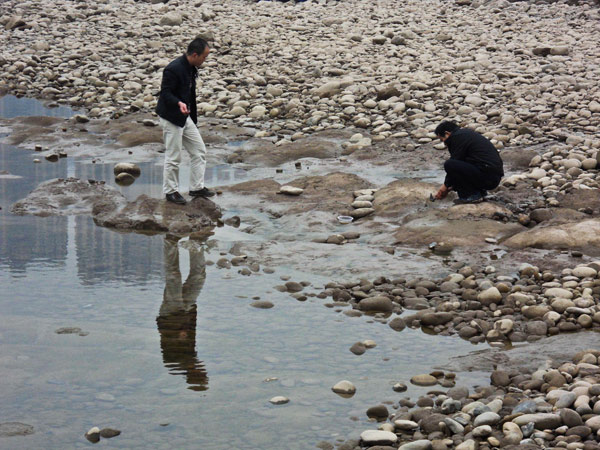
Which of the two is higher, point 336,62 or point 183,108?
point 336,62

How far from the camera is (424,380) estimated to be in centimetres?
600

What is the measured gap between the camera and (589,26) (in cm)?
2197

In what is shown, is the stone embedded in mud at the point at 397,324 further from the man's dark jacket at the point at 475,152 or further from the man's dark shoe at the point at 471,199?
the man's dark jacket at the point at 475,152

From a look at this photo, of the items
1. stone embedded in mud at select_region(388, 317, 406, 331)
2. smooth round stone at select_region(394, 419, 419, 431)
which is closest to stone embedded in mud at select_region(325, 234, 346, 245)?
stone embedded in mud at select_region(388, 317, 406, 331)

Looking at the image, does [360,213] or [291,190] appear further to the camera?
[291,190]

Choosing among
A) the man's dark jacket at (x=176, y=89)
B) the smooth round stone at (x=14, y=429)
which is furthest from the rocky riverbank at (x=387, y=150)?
the smooth round stone at (x=14, y=429)

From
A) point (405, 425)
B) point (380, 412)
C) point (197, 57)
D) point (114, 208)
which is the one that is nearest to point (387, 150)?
point (197, 57)

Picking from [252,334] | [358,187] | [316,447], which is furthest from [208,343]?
[358,187]

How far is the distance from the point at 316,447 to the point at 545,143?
9663 mm

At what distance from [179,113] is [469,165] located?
367 centimetres

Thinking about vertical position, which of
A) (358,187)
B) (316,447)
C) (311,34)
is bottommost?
(316,447)

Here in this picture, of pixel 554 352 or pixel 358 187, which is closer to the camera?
pixel 554 352

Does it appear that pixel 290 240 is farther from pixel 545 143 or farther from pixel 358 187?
pixel 545 143

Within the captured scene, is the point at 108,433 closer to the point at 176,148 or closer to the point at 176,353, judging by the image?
the point at 176,353
